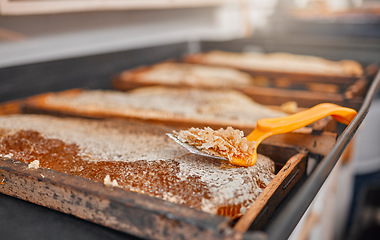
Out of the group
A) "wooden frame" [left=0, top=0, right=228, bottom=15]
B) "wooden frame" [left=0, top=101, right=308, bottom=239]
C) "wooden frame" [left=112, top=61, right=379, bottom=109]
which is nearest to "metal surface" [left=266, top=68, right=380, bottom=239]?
"wooden frame" [left=0, top=101, right=308, bottom=239]

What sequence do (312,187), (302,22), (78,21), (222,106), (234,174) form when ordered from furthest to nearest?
1. (302,22)
2. (78,21)
3. (222,106)
4. (234,174)
5. (312,187)

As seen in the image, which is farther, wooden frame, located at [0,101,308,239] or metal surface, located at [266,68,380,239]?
wooden frame, located at [0,101,308,239]

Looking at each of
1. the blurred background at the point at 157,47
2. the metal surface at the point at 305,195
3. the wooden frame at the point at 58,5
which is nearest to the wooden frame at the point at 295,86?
the blurred background at the point at 157,47

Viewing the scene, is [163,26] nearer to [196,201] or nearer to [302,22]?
[302,22]

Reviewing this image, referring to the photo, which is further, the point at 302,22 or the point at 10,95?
the point at 302,22

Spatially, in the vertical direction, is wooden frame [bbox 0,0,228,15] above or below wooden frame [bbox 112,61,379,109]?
above

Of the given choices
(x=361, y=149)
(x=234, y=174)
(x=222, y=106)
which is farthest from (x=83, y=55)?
(x=361, y=149)

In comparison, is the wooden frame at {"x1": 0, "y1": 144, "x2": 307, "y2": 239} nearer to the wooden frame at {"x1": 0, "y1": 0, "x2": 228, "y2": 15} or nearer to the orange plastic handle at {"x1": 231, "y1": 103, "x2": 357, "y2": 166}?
the orange plastic handle at {"x1": 231, "y1": 103, "x2": 357, "y2": 166}

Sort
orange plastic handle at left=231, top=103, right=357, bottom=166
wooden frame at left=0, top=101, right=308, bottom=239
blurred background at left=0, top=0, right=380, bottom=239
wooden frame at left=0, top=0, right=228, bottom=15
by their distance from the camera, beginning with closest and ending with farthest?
wooden frame at left=0, top=101, right=308, bottom=239 → orange plastic handle at left=231, top=103, right=357, bottom=166 → wooden frame at left=0, top=0, right=228, bottom=15 → blurred background at left=0, top=0, right=380, bottom=239
